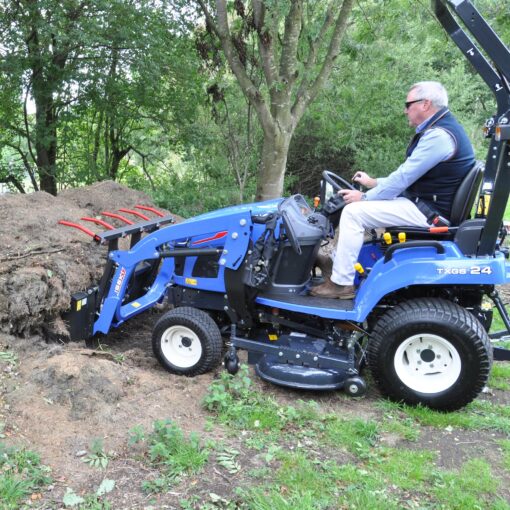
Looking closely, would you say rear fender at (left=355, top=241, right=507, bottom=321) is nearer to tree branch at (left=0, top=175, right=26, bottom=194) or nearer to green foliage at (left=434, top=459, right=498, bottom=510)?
green foliage at (left=434, top=459, right=498, bottom=510)

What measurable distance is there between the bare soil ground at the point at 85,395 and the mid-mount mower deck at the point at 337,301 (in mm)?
219

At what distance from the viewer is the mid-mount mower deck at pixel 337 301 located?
12.6 feet

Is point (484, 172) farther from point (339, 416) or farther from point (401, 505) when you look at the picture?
point (401, 505)

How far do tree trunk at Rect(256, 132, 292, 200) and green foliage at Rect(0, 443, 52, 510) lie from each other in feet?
21.5

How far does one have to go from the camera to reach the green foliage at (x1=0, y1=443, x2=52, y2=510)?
2756mm

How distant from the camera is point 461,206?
13.4ft

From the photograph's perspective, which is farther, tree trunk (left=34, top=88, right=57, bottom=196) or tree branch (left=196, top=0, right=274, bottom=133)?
tree trunk (left=34, top=88, right=57, bottom=196)

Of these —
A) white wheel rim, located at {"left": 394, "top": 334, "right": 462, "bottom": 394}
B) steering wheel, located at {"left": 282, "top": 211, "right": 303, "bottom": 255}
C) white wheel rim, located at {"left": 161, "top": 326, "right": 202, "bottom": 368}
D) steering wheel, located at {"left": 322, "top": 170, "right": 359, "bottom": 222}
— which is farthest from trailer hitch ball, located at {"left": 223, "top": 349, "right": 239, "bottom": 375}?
steering wheel, located at {"left": 322, "top": 170, "right": 359, "bottom": 222}

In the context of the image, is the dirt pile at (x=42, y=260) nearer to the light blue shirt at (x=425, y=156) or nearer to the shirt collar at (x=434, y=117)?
the light blue shirt at (x=425, y=156)

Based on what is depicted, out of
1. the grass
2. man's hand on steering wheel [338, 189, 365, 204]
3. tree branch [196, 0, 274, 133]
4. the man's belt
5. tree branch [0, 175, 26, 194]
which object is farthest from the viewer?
tree branch [0, 175, 26, 194]

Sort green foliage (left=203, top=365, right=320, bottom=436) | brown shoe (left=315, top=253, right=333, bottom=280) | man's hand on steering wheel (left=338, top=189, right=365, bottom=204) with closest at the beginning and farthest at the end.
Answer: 1. green foliage (left=203, top=365, right=320, bottom=436)
2. man's hand on steering wheel (left=338, top=189, right=365, bottom=204)
3. brown shoe (left=315, top=253, right=333, bottom=280)

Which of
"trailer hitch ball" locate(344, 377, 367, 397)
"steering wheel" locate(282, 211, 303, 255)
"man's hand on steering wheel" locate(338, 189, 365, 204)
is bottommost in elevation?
"trailer hitch ball" locate(344, 377, 367, 397)

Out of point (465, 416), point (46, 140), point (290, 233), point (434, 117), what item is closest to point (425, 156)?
point (434, 117)

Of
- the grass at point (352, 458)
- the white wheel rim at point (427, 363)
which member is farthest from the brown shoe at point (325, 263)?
the grass at point (352, 458)
